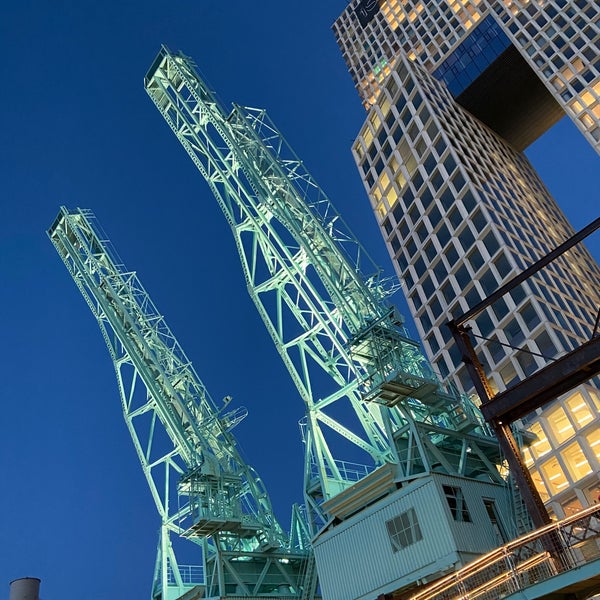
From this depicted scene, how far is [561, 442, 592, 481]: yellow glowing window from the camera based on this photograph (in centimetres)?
4406

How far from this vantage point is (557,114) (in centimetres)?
8775

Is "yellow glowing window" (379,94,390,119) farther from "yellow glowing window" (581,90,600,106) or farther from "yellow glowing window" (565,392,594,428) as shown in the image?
"yellow glowing window" (565,392,594,428)

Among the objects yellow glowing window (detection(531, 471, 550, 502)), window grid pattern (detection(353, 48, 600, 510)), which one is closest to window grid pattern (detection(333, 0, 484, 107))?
window grid pattern (detection(353, 48, 600, 510))

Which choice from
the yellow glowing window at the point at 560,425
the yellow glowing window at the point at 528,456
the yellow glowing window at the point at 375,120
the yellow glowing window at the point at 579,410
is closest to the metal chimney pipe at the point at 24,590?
the yellow glowing window at the point at 579,410

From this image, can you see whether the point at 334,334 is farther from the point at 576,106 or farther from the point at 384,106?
the point at 384,106

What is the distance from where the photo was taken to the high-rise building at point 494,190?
48519 millimetres

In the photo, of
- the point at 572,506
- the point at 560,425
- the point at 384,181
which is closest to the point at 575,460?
the point at 560,425

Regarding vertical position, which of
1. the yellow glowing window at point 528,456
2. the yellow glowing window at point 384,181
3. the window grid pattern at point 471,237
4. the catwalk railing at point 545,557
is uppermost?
the yellow glowing window at point 384,181

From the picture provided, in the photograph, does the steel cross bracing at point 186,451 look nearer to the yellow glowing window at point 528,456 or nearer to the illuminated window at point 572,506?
the yellow glowing window at point 528,456

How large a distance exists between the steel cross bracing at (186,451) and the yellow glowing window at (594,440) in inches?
772

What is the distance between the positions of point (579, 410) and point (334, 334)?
55.1 feet

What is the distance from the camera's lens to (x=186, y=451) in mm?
49594

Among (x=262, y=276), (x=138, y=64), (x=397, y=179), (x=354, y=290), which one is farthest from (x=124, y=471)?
(x=354, y=290)

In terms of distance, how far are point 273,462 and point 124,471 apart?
129ft
